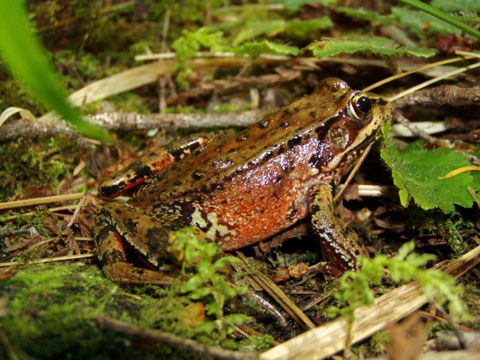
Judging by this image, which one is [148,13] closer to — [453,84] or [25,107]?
[25,107]

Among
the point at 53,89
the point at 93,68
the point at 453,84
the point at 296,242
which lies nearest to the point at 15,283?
the point at 53,89

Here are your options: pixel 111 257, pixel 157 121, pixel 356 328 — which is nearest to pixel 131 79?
pixel 157 121

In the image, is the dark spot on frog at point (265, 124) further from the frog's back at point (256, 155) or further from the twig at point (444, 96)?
the twig at point (444, 96)

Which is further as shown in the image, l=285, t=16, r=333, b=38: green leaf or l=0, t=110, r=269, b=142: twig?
l=285, t=16, r=333, b=38: green leaf

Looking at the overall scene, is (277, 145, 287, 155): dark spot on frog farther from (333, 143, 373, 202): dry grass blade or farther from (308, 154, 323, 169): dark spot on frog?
(333, 143, 373, 202): dry grass blade

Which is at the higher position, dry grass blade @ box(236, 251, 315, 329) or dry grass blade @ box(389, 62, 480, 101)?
dry grass blade @ box(389, 62, 480, 101)

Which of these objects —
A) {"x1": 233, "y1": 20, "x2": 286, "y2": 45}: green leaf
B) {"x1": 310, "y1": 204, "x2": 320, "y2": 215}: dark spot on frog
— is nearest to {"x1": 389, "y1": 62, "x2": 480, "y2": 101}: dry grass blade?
{"x1": 310, "y1": 204, "x2": 320, "y2": 215}: dark spot on frog
